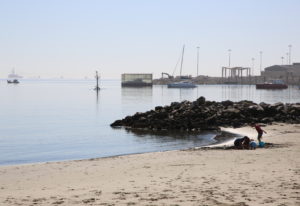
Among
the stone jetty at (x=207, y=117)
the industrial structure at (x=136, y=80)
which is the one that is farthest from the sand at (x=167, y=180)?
the industrial structure at (x=136, y=80)

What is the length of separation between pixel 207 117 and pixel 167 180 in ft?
67.7

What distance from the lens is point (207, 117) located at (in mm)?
32250

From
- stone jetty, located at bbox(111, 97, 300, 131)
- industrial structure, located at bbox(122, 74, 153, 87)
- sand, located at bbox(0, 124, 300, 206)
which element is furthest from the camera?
industrial structure, located at bbox(122, 74, 153, 87)

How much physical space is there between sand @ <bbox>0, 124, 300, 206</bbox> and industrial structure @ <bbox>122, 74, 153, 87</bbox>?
508ft

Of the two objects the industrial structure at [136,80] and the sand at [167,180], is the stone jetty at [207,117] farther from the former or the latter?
the industrial structure at [136,80]

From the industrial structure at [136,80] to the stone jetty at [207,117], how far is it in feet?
453

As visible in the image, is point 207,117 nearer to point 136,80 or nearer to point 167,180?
point 167,180

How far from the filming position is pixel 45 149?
23844mm

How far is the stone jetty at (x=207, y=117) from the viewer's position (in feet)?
101

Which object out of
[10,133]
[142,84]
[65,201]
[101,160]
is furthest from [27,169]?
[142,84]

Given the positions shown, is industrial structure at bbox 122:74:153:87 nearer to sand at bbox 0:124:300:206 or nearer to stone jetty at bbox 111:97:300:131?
stone jetty at bbox 111:97:300:131

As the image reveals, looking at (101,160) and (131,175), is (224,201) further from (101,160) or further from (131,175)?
(101,160)

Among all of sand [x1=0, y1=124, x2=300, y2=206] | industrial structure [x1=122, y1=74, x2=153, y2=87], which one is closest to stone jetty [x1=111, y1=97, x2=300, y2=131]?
sand [x1=0, y1=124, x2=300, y2=206]

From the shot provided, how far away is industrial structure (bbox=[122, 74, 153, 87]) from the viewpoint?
173 metres
